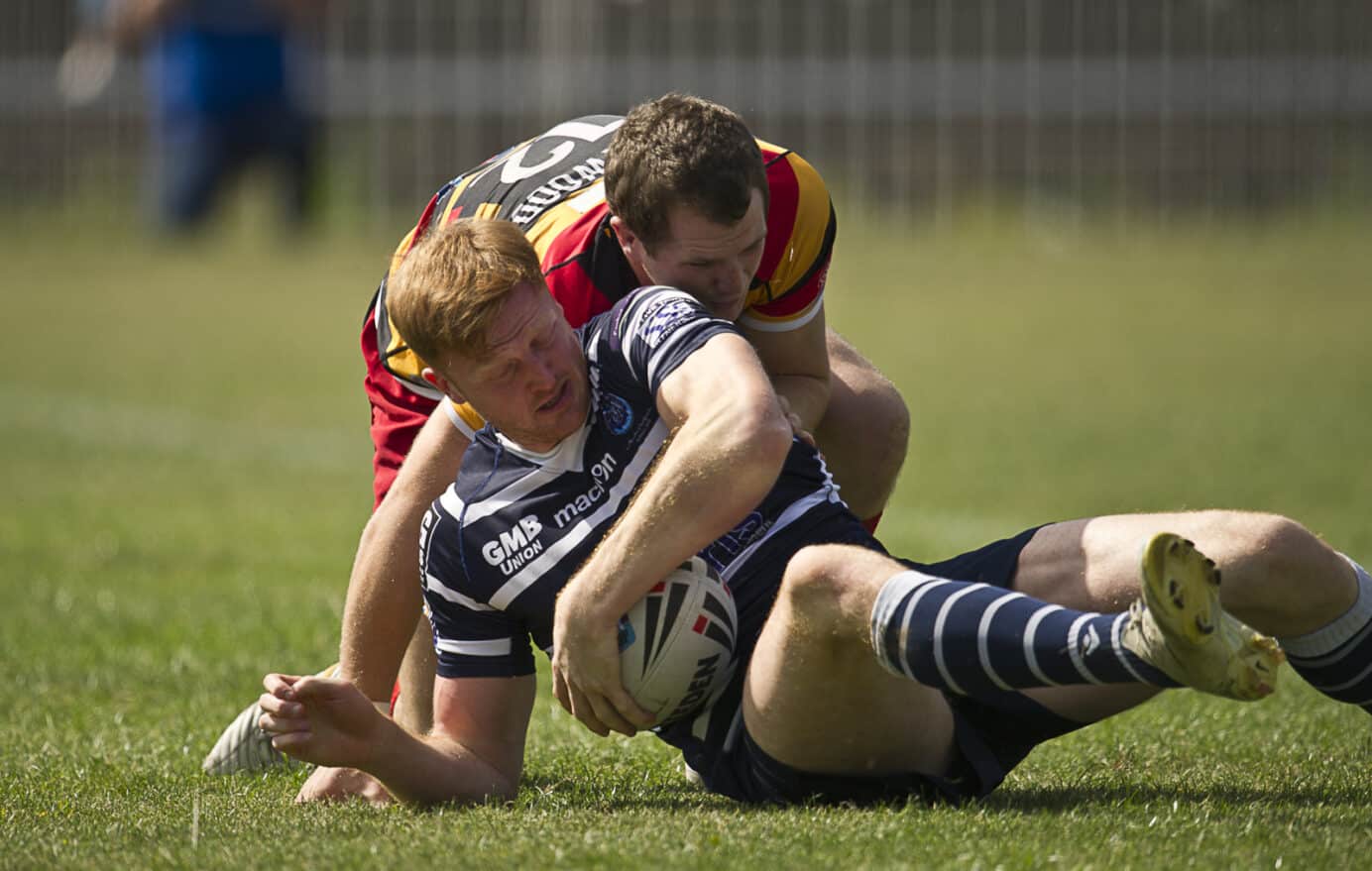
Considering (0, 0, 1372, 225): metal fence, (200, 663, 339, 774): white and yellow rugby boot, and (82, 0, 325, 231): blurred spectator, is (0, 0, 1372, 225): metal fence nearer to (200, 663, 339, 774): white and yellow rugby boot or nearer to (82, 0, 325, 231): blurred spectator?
(82, 0, 325, 231): blurred spectator

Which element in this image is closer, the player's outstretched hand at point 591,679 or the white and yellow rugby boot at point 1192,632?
the white and yellow rugby boot at point 1192,632

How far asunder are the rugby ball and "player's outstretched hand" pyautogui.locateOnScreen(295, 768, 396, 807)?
731 millimetres

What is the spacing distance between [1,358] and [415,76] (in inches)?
417

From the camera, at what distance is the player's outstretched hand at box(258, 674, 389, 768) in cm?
376

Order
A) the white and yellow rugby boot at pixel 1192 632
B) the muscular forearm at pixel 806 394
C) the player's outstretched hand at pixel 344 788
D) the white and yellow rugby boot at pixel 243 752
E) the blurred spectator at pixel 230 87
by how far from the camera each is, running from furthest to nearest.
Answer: the blurred spectator at pixel 230 87 → the muscular forearm at pixel 806 394 → the white and yellow rugby boot at pixel 243 752 → the player's outstretched hand at pixel 344 788 → the white and yellow rugby boot at pixel 1192 632

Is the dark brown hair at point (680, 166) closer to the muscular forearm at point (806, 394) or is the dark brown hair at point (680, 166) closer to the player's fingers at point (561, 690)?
the muscular forearm at point (806, 394)

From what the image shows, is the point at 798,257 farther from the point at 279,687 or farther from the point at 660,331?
the point at 279,687

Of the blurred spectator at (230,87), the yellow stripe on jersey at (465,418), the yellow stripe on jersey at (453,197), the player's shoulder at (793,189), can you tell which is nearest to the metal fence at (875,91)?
the blurred spectator at (230,87)

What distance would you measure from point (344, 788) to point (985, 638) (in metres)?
1.63

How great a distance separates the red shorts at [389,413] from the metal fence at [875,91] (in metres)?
19.8

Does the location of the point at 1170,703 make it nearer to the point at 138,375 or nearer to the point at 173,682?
the point at 173,682

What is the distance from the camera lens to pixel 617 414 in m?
3.98

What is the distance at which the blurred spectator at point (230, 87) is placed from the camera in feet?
75.5

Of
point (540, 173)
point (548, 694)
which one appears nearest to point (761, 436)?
point (540, 173)
